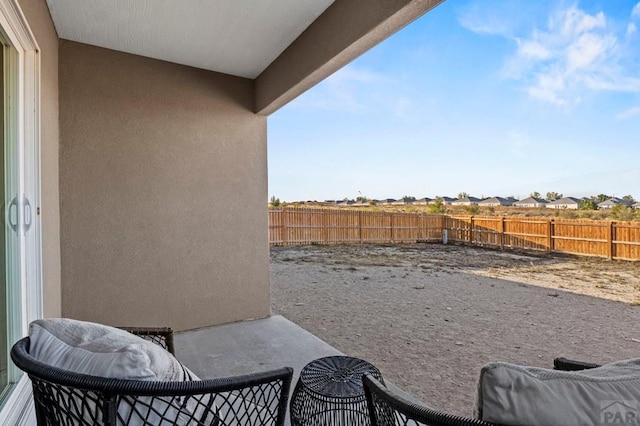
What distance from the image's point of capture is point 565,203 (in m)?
20.1

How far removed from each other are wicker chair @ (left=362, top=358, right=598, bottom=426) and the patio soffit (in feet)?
7.49

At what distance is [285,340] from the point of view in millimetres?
3139

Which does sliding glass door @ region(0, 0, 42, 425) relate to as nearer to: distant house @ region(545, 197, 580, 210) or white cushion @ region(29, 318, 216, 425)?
white cushion @ region(29, 318, 216, 425)

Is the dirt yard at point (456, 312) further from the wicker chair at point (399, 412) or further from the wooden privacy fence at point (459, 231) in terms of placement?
the wicker chair at point (399, 412)

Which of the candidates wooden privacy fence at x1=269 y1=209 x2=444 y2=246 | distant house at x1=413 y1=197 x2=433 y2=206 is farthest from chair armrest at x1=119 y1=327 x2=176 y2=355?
distant house at x1=413 y1=197 x2=433 y2=206

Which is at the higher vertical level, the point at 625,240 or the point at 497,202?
the point at 497,202

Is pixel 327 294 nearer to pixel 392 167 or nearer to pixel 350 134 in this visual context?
pixel 350 134

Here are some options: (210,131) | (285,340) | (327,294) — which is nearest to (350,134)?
(327,294)

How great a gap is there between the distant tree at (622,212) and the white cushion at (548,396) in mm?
14215

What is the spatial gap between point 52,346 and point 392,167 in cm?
1473

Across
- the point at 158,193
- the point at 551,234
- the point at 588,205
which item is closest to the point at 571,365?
the point at 158,193

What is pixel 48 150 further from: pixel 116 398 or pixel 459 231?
pixel 459 231

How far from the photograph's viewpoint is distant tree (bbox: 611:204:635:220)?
11707 millimetres

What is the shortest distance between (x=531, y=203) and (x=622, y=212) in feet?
34.3
